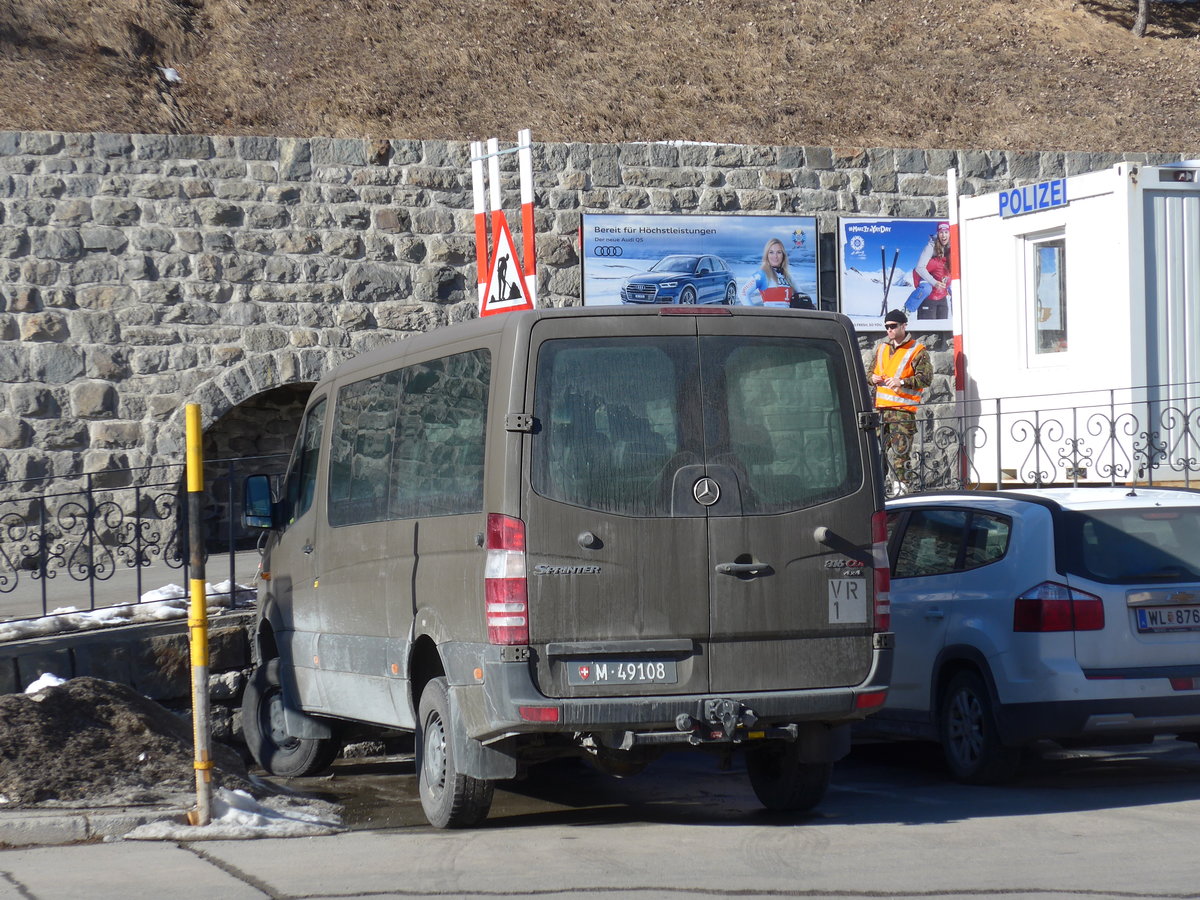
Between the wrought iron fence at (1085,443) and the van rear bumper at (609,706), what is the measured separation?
6009 millimetres

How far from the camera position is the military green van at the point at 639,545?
606 centimetres

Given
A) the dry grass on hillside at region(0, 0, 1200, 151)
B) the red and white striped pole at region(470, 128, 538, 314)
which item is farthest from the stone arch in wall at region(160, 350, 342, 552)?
the dry grass on hillside at region(0, 0, 1200, 151)

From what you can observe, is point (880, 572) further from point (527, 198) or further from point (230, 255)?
point (230, 255)

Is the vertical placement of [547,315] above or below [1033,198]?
below

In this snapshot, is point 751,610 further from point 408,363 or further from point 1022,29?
point 1022,29

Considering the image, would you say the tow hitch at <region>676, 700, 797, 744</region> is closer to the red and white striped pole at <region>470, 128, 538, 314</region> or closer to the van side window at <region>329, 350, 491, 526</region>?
the van side window at <region>329, 350, 491, 526</region>

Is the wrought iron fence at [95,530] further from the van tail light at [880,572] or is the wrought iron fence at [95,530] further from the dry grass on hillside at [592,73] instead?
the van tail light at [880,572]

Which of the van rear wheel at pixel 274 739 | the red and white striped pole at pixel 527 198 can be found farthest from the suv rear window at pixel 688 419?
the red and white striped pole at pixel 527 198

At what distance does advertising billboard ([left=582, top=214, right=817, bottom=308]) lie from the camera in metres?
15.2

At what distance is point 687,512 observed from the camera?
6215mm

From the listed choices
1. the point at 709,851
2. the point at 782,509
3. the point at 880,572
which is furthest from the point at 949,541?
the point at 709,851

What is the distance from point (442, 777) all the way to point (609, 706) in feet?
3.56

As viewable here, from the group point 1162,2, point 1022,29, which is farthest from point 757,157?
point 1162,2

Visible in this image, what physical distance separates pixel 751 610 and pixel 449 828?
5.82 feet
